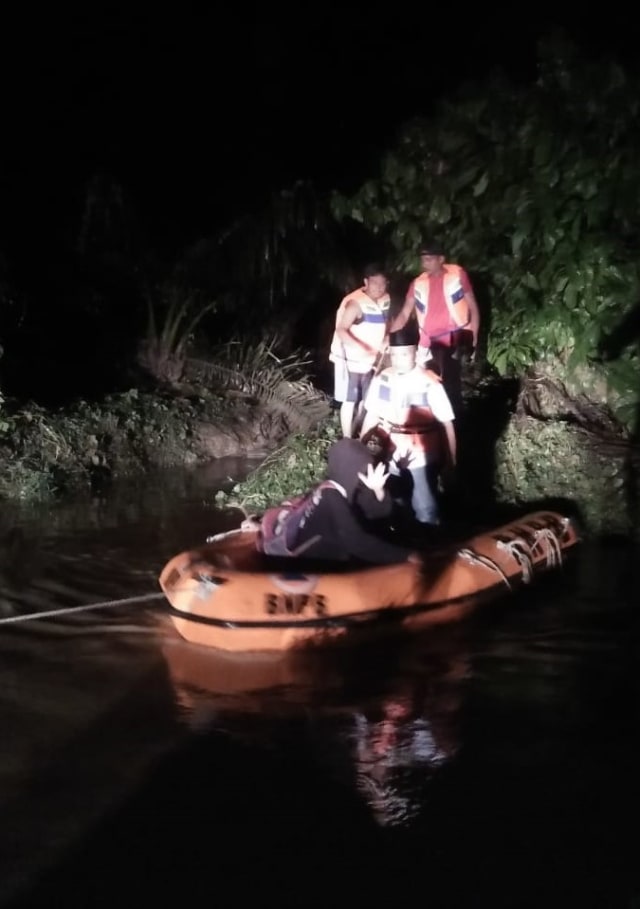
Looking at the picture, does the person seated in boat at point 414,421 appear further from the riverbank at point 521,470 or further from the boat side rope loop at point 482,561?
the riverbank at point 521,470

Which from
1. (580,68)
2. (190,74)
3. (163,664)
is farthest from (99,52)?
(163,664)

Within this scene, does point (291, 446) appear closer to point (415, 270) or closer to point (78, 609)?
point (415, 270)

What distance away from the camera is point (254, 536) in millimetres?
7555

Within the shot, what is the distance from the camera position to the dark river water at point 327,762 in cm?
456

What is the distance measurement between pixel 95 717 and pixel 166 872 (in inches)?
60.4

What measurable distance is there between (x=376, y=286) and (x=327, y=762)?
4314 millimetres

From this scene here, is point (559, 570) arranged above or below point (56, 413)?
below

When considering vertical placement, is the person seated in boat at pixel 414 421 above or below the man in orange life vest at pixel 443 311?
below

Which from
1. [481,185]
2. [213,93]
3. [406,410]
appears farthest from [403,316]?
[213,93]

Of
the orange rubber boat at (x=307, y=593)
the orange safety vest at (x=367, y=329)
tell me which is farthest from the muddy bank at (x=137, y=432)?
the orange rubber boat at (x=307, y=593)

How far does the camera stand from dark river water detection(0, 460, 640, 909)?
4.56m

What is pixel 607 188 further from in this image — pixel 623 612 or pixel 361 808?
pixel 361 808

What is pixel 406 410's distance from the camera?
26.5 feet

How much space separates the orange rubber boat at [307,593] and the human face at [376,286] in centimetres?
224
